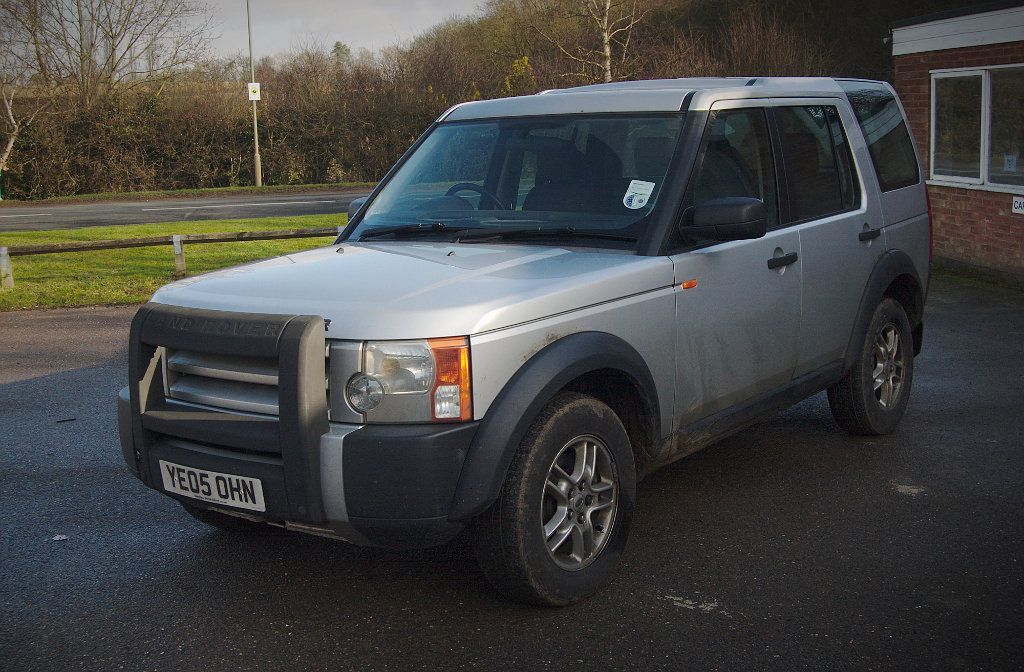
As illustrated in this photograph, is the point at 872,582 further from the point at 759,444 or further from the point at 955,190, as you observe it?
the point at 955,190

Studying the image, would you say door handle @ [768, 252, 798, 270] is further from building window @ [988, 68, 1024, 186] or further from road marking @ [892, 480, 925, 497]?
building window @ [988, 68, 1024, 186]

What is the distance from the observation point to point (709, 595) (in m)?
4.18

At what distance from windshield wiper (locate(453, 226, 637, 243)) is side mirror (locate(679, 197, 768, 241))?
0.27 meters

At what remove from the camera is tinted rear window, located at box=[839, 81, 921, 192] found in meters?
6.15

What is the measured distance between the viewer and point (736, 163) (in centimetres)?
504

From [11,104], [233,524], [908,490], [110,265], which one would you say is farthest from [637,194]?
[11,104]

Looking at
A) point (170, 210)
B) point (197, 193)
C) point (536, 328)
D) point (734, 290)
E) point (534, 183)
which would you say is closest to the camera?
point (536, 328)

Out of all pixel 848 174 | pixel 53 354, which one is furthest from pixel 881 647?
pixel 53 354

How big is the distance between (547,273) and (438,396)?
787 millimetres

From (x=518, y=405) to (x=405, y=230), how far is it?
1613 millimetres

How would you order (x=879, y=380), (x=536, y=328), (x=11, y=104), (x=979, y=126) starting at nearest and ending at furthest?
(x=536, y=328) → (x=879, y=380) → (x=979, y=126) → (x=11, y=104)

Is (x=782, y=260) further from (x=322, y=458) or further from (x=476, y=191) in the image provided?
(x=322, y=458)

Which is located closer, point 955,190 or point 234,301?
point 234,301

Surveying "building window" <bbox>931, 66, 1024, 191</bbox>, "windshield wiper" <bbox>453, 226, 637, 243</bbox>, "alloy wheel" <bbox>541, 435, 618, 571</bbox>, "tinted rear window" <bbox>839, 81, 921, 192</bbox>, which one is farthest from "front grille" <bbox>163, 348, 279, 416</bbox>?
"building window" <bbox>931, 66, 1024, 191</bbox>
